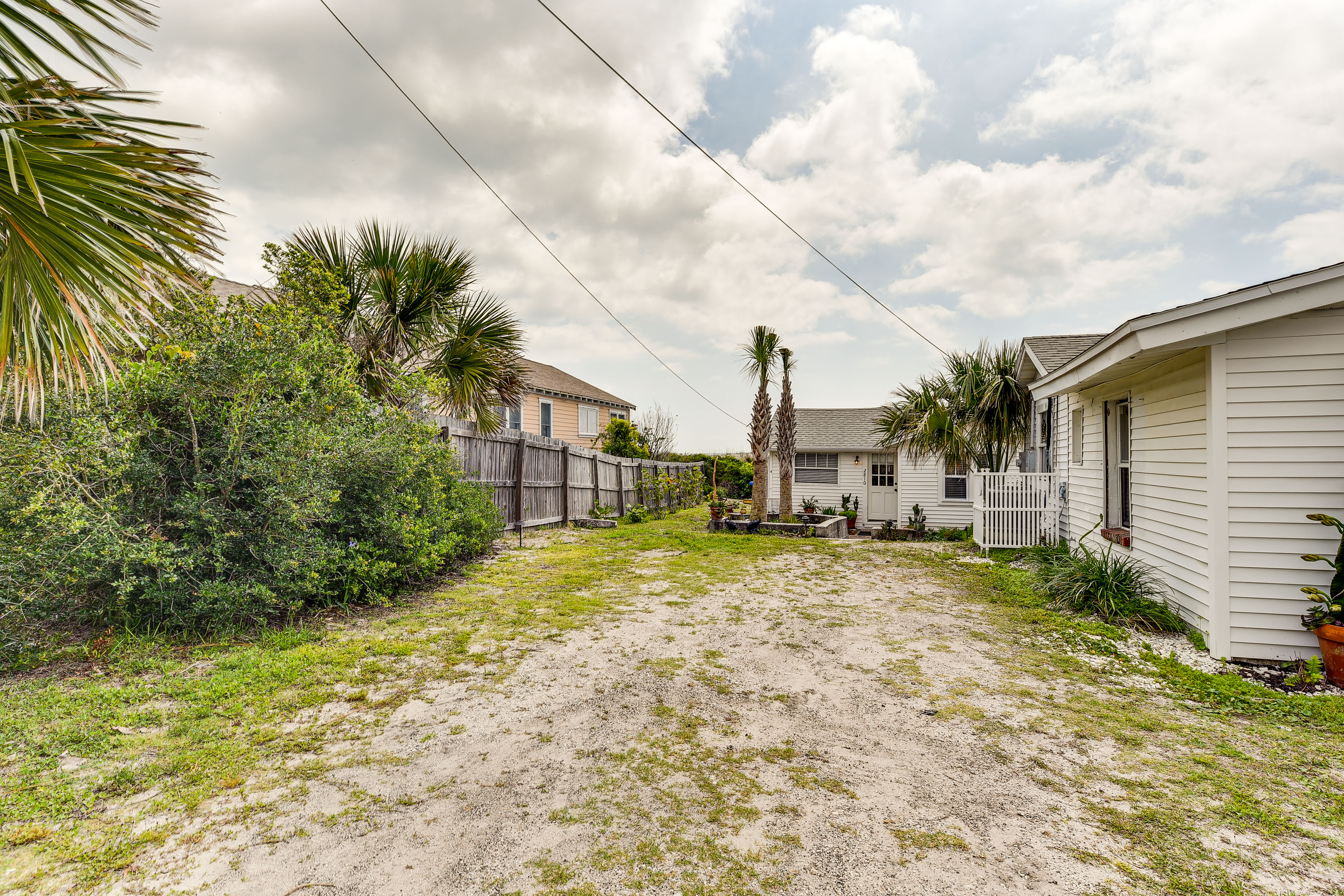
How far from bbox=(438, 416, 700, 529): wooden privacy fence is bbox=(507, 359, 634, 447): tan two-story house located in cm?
433

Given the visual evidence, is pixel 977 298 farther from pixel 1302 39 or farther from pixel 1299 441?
pixel 1299 441

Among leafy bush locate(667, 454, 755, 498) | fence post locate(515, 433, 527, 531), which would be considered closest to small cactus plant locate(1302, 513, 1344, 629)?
fence post locate(515, 433, 527, 531)

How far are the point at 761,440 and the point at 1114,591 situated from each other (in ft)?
32.5

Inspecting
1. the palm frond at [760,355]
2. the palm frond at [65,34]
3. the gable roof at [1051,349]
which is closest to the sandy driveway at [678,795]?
the palm frond at [65,34]

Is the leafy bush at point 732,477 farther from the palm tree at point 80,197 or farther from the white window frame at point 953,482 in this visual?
the palm tree at point 80,197

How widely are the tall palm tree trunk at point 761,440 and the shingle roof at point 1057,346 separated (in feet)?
20.6

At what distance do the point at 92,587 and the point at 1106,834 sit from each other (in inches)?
259

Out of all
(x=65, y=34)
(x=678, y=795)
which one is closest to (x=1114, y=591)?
(x=678, y=795)

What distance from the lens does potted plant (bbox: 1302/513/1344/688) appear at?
3848 mm

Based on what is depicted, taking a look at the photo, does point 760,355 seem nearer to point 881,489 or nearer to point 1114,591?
point 881,489

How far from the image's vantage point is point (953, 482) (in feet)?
51.9

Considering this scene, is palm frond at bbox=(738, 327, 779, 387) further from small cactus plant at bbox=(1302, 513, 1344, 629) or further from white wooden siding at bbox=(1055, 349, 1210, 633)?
small cactus plant at bbox=(1302, 513, 1344, 629)

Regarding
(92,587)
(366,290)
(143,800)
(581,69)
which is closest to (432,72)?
(581,69)

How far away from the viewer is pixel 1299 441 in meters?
4.31
